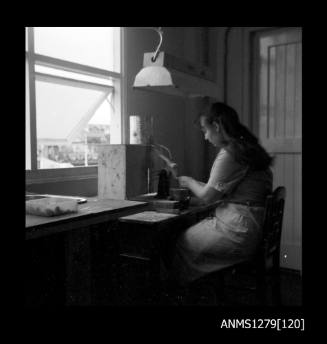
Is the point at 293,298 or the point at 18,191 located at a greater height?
the point at 18,191

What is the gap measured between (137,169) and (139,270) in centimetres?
68

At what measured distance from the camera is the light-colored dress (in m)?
2.45

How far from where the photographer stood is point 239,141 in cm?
253

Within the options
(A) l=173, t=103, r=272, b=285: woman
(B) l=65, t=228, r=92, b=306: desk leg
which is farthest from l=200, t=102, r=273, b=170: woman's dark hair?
(B) l=65, t=228, r=92, b=306: desk leg

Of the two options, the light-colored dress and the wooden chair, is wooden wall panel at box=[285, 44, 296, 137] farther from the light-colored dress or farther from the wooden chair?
the wooden chair

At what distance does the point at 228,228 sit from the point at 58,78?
157 cm

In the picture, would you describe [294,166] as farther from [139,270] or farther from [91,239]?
[91,239]

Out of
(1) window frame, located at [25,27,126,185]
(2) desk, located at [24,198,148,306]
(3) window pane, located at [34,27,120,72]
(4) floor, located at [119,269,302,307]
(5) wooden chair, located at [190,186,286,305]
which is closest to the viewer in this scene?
(2) desk, located at [24,198,148,306]

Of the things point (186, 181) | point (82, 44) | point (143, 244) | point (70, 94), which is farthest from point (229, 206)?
point (82, 44)

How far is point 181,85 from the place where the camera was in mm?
2820

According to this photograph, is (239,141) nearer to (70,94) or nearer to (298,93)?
(70,94)

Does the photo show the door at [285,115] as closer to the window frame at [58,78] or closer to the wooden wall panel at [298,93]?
the wooden wall panel at [298,93]

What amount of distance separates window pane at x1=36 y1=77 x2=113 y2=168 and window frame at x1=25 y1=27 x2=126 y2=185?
61 millimetres

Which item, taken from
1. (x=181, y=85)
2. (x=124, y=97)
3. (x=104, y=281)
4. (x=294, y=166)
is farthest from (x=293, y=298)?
(x=124, y=97)
